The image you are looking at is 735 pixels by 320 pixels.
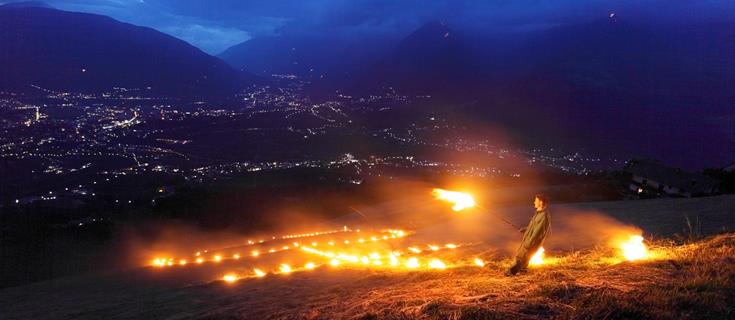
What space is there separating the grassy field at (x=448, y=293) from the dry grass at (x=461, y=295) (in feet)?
0.05

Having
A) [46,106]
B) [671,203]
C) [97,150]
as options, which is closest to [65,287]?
[671,203]

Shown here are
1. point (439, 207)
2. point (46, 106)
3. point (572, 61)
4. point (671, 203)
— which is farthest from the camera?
point (572, 61)

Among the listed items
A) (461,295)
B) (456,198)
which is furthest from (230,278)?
(456,198)

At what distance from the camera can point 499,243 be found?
1412 centimetres

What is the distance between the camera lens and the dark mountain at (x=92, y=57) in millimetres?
108750

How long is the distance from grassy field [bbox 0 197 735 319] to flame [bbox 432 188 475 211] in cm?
956

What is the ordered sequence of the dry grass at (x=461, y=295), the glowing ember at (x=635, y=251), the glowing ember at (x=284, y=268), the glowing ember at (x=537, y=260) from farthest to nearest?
the glowing ember at (x=284, y=268) → the glowing ember at (x=537, y=260) → the glowing ember at (x=635, y=251) → the dry grass at (x=461, y=295)

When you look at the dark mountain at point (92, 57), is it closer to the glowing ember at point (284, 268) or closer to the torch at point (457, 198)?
the torch at point (457, 198)

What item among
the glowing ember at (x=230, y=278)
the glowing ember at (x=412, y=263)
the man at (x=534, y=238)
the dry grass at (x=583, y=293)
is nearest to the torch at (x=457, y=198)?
the glowing ember at (x=412, y=263)

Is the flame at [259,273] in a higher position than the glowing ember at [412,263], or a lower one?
lower

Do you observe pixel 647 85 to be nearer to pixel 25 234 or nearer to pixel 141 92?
pixel 141 92

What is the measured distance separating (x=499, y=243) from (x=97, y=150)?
5891 centimetres

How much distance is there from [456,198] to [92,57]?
129 metres

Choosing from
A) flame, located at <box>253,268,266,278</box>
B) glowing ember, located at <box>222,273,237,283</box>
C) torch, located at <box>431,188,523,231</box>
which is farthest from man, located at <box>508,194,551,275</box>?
torch, located at <box>431,188,523,231</box>
